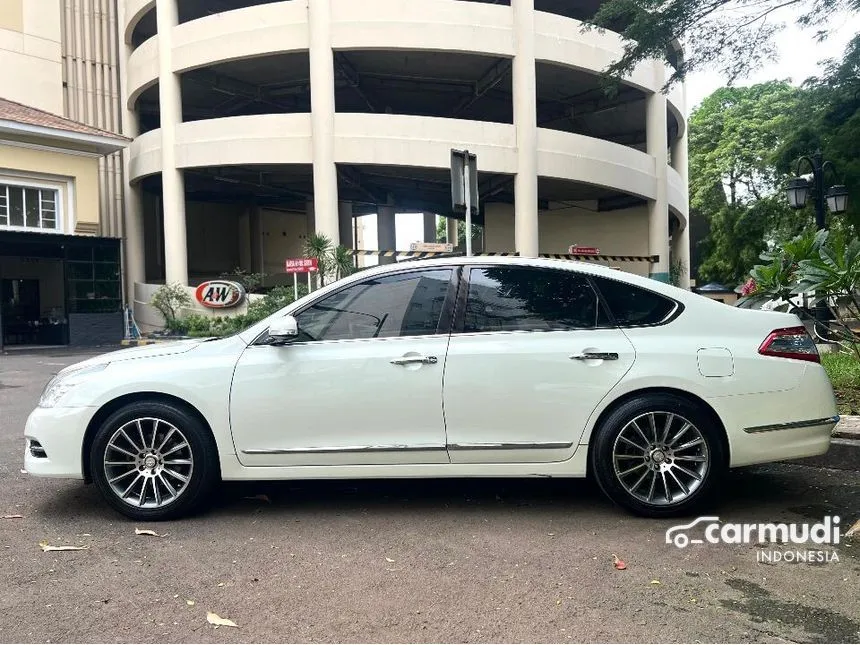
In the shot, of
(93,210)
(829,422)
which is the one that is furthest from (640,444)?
(93,210)

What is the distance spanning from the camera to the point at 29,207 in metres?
20.8

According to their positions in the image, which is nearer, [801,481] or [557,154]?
[801,481]

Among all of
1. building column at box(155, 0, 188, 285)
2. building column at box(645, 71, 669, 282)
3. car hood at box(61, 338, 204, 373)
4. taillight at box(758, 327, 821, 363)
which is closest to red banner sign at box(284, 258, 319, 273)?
building column at box(155, 0, 188, 285)

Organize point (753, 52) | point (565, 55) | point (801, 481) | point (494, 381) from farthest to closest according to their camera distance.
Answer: point (565, 55), point (753, 52), point (801, 481), point (494, 381)

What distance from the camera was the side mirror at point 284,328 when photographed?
13.3 ft

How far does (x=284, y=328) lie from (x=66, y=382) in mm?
1439

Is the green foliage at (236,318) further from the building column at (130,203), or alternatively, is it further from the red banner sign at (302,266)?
the building column at (130,203)

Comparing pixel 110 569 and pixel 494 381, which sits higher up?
pixel 494 381

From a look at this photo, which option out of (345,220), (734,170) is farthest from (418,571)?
(734,170)

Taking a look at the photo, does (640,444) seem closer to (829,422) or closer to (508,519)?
(508,519)

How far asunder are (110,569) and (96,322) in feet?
69.7

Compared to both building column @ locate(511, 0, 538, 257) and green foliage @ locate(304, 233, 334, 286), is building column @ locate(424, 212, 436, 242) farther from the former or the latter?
green foliage @ locate(304, 233, 334, 286)

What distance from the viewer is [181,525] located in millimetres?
4113

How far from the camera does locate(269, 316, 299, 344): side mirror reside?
406 cm
